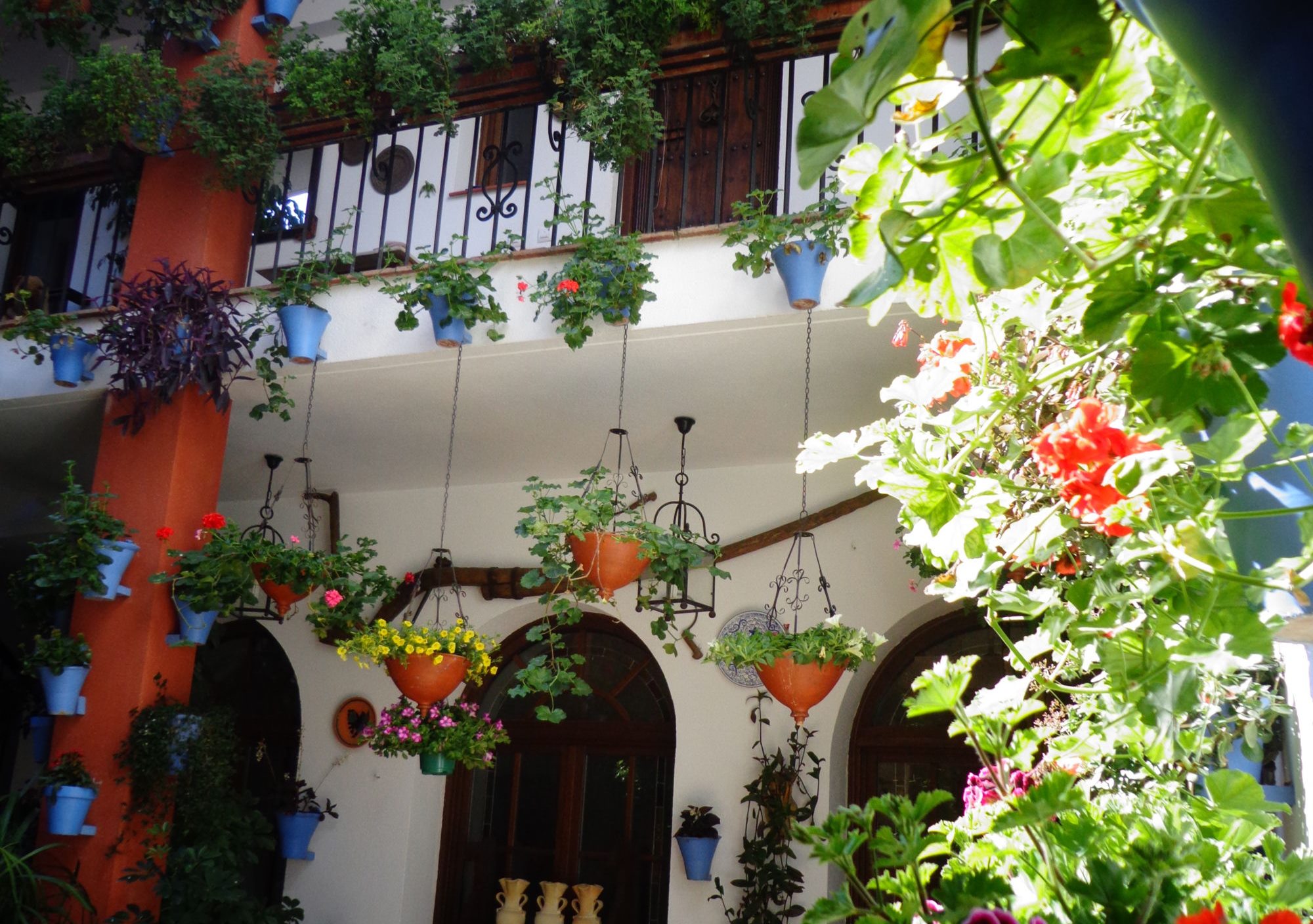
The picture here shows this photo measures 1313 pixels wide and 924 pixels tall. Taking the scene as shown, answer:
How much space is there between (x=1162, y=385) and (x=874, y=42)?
676mm

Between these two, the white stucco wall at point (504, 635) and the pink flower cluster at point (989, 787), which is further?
the white stucco wall at point (504, 635)

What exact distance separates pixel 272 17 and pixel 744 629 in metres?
3.90

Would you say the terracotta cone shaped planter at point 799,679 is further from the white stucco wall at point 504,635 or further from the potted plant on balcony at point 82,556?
the potted plant on balcony at point 82,556

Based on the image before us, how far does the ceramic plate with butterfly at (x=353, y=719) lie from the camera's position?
22.0 feet

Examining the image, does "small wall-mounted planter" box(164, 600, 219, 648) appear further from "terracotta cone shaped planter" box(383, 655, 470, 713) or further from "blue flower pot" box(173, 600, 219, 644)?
"terracotta cone shaped planter" box(383, 655, 470, 713)

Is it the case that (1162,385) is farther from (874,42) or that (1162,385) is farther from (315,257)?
(315,257)

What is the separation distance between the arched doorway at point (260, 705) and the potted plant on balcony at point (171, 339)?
85.8 inches

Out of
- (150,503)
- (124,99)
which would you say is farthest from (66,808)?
(124,99)

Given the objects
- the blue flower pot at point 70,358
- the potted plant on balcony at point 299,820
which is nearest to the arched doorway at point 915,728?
the potted plant on balcony at point 299,820

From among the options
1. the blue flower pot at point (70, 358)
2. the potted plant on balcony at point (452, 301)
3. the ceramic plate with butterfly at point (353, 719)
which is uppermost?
the potted plant on balcony at point (452, 301)

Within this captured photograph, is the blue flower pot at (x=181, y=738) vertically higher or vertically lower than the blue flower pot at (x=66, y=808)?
higher

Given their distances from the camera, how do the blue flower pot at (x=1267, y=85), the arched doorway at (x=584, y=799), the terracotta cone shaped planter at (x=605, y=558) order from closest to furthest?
1. the blue flower pot at (x=1267, y=85)
2. the terracotta cone shaped planter at (x=605, y=558)
3. the arched doorway at (x=584, y=799)

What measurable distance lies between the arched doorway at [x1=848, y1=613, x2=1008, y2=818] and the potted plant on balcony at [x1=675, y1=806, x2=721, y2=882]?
2.42 feet

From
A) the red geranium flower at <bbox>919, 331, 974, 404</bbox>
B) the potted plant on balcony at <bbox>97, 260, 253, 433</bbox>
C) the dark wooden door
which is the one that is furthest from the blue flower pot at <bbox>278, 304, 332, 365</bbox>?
the red geranium flower at <bbox>919, 331, 974, 404</bbox>
